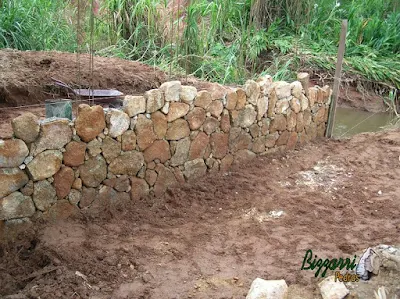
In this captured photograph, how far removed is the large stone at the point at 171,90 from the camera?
13.1ft

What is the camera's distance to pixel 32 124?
3.16 m

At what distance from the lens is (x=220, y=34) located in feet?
27.2

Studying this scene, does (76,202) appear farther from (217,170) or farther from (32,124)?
(217,170)

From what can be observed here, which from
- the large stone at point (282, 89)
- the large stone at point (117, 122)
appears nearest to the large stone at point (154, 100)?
the large stone at point (117, 122)

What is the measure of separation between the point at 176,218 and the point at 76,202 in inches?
30.9

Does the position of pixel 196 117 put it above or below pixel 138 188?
above

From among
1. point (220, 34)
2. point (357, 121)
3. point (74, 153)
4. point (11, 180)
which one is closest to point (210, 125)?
point (74, 153)

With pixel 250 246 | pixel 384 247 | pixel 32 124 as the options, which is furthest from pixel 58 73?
pixel 384 247

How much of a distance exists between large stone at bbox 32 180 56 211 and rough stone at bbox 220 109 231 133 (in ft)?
5.88

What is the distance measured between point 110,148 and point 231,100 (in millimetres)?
1422

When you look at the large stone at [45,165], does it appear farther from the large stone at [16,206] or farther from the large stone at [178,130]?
the large stone at [178,130]

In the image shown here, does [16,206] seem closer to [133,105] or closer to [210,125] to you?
[133,105]

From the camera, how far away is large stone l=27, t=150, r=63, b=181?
3230 millimetres

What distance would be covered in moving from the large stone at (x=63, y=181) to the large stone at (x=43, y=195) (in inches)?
1.6
